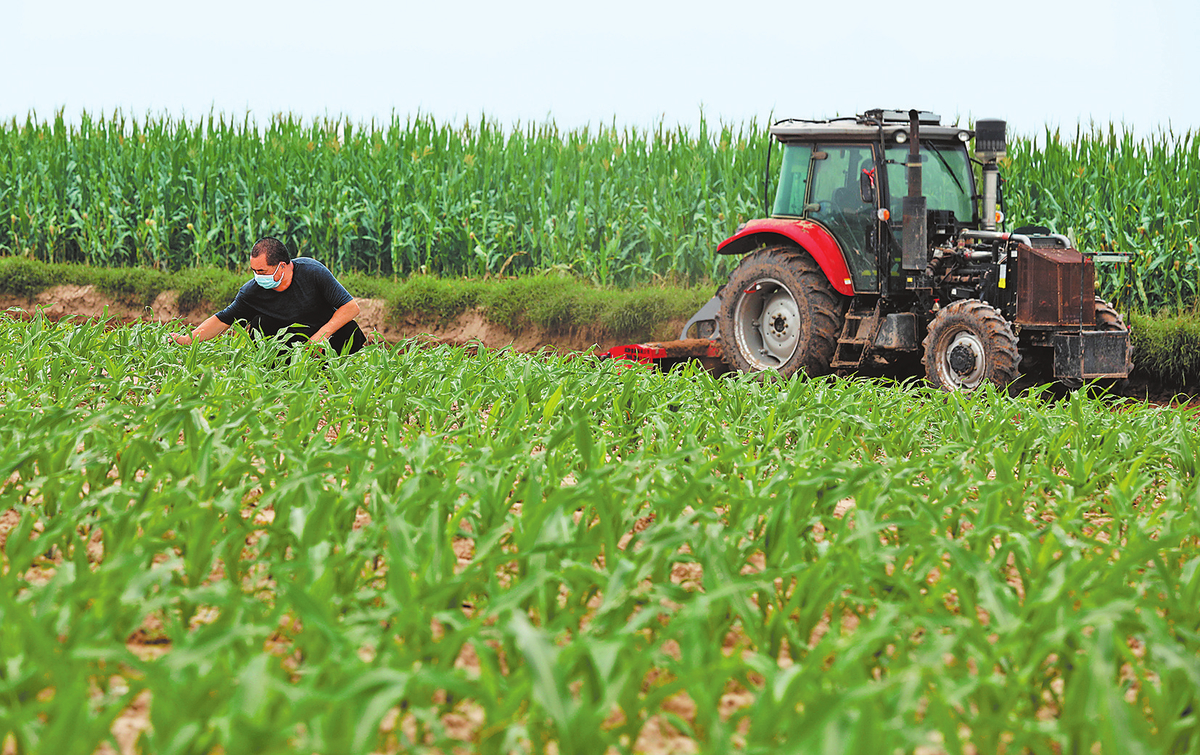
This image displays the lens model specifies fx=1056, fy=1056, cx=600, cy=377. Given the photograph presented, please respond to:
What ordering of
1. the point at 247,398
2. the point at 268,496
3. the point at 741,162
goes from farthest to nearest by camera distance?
the point at 741,162
the point at 247,398
the point at 268,496

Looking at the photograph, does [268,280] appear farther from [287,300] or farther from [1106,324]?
[1106,324]

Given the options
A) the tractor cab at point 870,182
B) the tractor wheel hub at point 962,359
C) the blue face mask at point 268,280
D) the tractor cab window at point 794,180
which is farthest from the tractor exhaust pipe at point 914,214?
the blue face mask at point 268,280

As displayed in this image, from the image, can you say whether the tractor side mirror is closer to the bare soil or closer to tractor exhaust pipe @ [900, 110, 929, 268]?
tractor exhaust pipe @ [900, 110, 929, 268]

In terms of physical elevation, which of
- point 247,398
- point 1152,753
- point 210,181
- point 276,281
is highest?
point 210,181

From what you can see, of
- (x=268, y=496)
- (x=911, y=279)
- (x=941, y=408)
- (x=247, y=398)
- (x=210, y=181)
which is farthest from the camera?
(x=210, y=181)

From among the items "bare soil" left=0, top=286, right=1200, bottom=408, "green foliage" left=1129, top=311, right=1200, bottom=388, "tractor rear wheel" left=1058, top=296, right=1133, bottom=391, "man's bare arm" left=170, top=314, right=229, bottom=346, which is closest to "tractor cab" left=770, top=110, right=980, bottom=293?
"tractor rear wheel" left=1058, top=296, right=1133, bottom=391

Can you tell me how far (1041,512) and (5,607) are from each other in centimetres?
301

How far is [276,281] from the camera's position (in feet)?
22.7

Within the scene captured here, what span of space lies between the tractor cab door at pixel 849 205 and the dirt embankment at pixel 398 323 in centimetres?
359

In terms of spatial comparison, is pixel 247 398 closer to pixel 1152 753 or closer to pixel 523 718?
pixel 523 718

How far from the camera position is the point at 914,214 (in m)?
7.34

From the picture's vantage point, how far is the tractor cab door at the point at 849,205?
7.84m

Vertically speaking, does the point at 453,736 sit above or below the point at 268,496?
below

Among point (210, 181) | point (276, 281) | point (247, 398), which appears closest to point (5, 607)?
point (247, 398)
